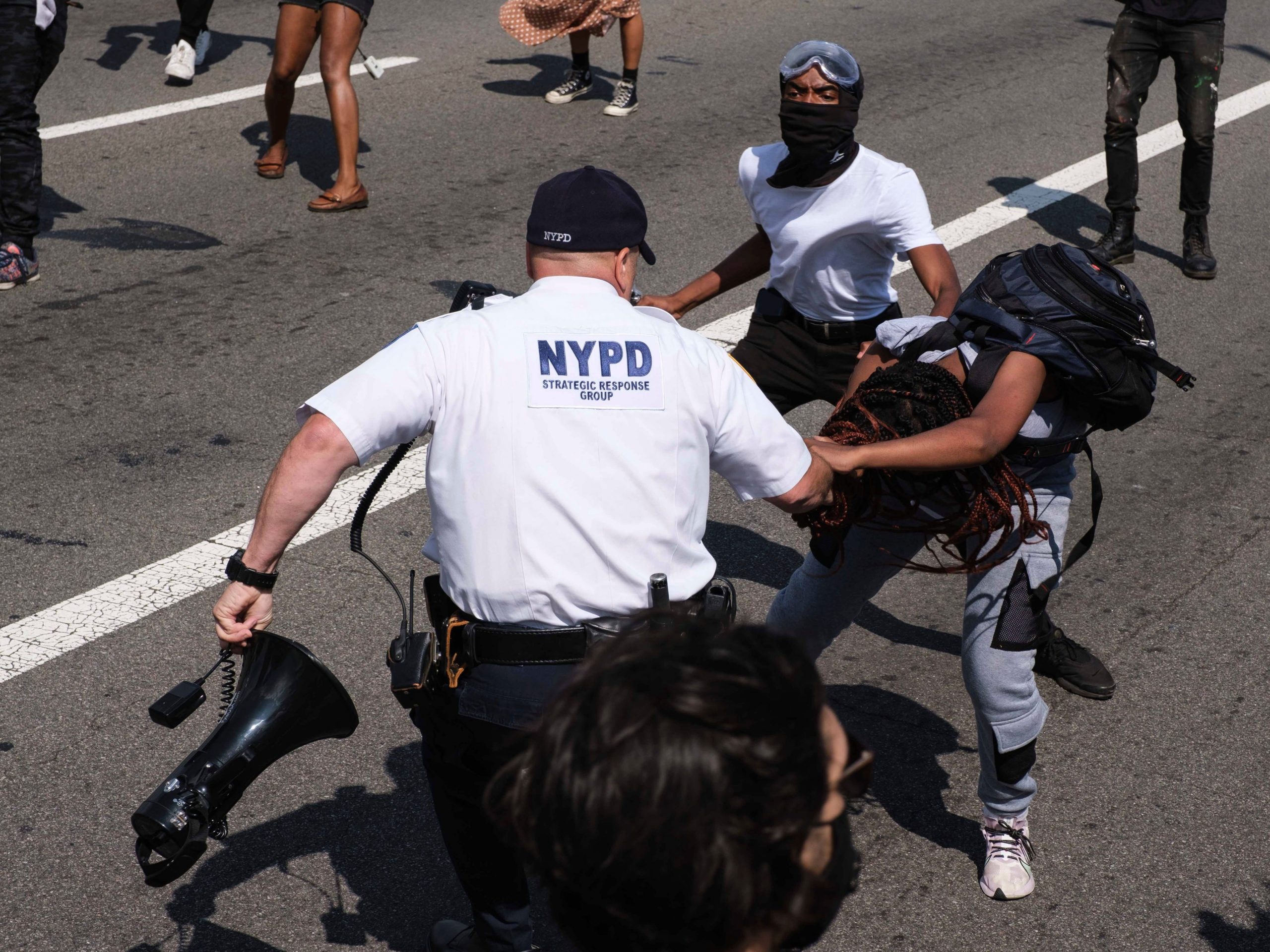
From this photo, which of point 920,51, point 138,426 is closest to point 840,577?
point 138,426

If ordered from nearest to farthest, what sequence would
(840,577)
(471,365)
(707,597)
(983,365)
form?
(471,365) < (707,597) < (983,365) < (840,577)

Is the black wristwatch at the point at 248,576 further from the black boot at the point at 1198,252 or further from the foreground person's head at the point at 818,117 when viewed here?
the black boot at the point at 1198,252

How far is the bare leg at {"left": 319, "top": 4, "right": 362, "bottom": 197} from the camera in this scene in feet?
26.3

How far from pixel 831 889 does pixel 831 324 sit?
131 inches

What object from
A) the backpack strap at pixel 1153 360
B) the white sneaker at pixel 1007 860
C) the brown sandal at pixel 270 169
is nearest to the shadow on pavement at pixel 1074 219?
the brown sandal at pixel 270 169

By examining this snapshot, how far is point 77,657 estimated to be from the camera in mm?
4277

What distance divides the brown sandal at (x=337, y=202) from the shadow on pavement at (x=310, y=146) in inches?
15.9

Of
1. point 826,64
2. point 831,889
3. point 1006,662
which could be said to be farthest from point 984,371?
point 831,889

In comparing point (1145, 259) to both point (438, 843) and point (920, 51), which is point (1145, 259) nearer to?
point (920, 51)

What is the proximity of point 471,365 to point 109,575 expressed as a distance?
2574mm

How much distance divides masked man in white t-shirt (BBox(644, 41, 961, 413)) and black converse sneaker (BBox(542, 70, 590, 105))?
6.10 meters

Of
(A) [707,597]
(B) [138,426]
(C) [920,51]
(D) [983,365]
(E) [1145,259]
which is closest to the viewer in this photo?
(A) [707,597]

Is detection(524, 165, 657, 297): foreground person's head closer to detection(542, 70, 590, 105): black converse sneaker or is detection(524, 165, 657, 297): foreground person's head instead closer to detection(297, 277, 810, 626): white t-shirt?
detection(297, 277, 810, 626): white t-shirt

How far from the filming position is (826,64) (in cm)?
466
